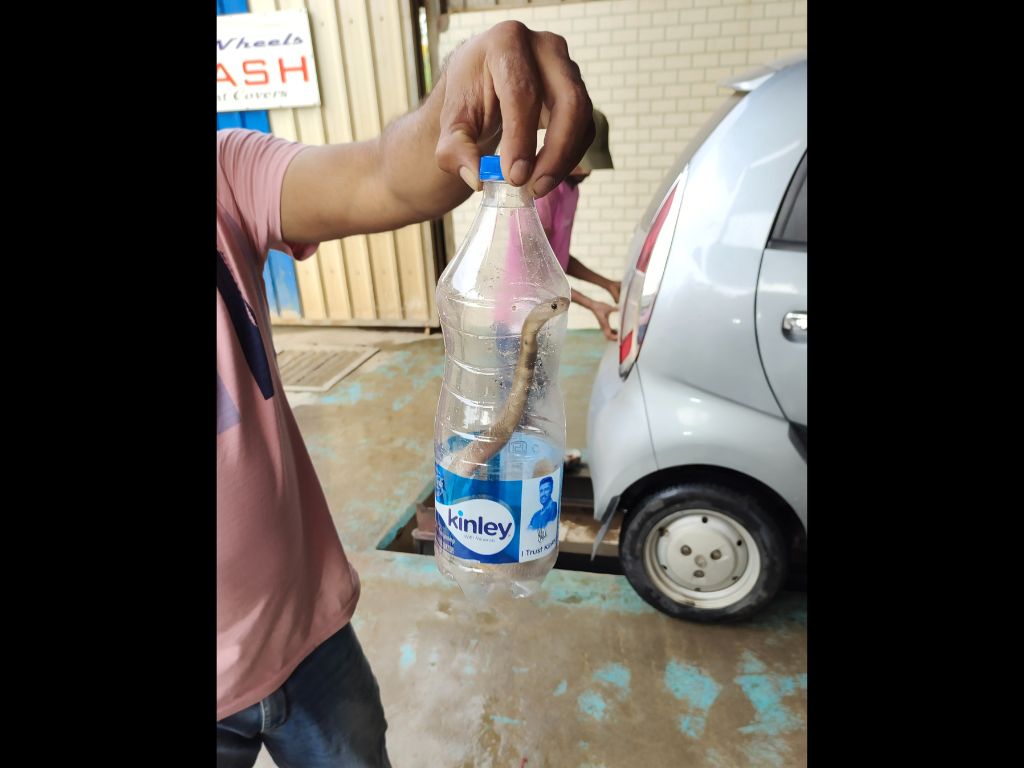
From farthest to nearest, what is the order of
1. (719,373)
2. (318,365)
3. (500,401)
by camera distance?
1. (318,365)
2. (719,373)
3. (500,401)

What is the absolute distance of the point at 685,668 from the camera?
2.25 metres

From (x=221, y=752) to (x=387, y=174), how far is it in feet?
3.33

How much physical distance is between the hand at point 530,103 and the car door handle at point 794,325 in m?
1.33

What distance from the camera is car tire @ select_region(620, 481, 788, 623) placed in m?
2.18

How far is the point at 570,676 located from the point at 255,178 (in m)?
1.91

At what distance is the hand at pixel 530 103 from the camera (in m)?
0.73

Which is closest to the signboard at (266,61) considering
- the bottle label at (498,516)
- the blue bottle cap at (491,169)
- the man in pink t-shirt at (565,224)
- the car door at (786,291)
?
the man in pink t-shirt at (565,224)

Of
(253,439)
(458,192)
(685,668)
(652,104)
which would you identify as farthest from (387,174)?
(652,104)

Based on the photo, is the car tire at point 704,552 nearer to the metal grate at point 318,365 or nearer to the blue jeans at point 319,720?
the blue jeans at point 319,720

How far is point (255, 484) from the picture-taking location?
3.37ft

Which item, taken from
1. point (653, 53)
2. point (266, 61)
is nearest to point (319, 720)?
point (653, 53)

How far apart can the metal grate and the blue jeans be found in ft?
13.2

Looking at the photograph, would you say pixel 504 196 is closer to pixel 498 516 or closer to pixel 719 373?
pixel 498 516
